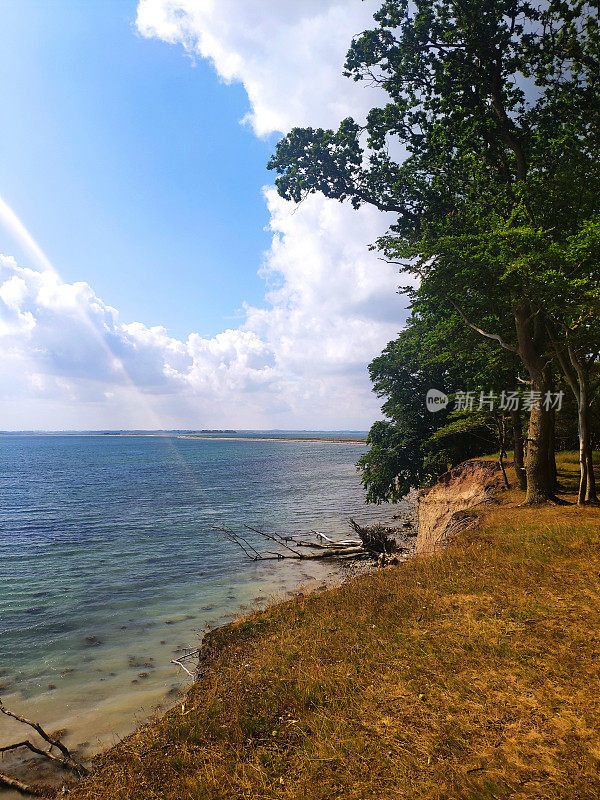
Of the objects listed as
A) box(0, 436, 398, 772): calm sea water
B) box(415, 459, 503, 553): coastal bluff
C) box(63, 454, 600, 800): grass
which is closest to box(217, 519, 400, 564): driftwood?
box(0, 436, 398, 772): calm sea water

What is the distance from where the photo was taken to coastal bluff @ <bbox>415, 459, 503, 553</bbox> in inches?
884

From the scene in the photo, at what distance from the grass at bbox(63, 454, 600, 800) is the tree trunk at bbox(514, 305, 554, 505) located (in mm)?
7163

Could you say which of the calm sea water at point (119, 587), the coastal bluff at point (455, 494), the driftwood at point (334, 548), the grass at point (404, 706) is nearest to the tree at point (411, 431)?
the coastal bluff at point (455, 494)

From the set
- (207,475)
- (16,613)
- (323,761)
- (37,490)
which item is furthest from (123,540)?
(207,475)

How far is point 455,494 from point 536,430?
Answer: 7.70 m

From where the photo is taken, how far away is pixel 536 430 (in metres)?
17.9

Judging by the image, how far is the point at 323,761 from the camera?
5.31 m

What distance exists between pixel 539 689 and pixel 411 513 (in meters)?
33.1

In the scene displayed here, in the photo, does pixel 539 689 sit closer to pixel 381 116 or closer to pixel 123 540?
pixel 381 116

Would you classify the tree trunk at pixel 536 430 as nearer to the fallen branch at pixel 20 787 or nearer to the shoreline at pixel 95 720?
the shoreline at pixel 95 720

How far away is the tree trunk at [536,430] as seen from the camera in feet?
57.7

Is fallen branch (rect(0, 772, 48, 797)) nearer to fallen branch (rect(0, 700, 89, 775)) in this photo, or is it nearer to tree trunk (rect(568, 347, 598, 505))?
fallen branch (rect(0, 700, 89, 775))

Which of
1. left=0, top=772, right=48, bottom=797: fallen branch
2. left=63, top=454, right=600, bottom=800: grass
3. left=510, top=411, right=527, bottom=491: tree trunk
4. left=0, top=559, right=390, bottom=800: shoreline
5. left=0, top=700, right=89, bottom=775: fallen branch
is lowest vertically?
left=0, top=559, right=390, bottom=800: shoreline

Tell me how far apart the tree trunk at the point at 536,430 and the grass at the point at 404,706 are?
7163 mm
